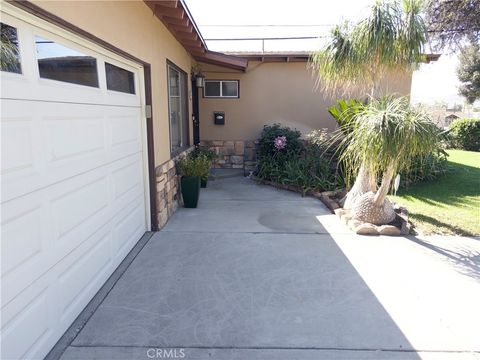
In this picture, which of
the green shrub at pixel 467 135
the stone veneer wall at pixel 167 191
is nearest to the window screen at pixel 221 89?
the stone veneer wall at pixel 167 191

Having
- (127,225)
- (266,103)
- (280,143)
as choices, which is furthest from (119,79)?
(266,103)

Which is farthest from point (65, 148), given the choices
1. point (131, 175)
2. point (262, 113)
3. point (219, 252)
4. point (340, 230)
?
point (262, 113)

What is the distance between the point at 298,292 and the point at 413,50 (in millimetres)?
3955

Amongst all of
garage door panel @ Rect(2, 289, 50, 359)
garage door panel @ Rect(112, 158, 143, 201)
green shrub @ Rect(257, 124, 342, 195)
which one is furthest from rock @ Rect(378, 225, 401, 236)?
garage door panel @ Rect(2, 289, 50, 359)

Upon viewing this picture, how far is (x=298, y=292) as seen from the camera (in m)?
3.19

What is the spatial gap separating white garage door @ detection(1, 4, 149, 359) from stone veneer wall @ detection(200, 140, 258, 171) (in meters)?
5.91

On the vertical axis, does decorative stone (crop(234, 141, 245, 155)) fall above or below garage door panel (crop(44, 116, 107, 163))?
below

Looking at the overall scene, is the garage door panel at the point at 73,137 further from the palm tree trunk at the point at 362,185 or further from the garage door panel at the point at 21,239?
the palm tree trunk at the point at 362,185

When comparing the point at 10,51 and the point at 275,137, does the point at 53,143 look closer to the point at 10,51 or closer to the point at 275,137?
the point at 10,51

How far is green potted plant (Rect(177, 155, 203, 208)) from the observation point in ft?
19.3

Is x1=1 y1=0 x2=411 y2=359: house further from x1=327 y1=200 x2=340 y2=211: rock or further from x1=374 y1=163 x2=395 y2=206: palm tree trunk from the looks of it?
x1=374 y1=163 x2=395 y2=206: palm tree trunk

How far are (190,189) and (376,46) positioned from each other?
361 cm

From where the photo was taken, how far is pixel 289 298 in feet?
10.1

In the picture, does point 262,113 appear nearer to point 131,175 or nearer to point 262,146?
point 262,146
